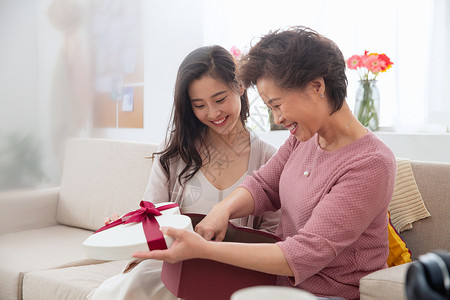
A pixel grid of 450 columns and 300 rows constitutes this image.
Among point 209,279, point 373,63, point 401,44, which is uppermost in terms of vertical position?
point 401,44

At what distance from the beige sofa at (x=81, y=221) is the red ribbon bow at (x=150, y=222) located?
1.64 ft

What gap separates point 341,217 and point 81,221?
1.78 metres

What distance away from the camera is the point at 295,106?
1.10m

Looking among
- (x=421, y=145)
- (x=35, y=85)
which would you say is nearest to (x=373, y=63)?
(x=421, y=145)

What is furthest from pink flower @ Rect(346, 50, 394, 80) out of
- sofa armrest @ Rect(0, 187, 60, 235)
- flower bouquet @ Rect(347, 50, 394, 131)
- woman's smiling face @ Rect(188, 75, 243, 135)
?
sofa armrest @ Rect(0, 187, 60, 235)

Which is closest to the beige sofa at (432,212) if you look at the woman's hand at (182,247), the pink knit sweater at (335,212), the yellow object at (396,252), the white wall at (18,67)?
the yellow object at (396,252)

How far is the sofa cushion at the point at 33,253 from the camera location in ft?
6.18

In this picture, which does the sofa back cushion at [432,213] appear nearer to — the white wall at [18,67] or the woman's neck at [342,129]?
the woman's neck at [342,129]

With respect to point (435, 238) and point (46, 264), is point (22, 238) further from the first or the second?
point (435, 238)

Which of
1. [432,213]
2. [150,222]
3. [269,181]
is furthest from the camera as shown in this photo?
[432,213]

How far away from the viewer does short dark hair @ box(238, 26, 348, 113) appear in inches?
42.8

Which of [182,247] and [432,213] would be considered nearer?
[182,247]

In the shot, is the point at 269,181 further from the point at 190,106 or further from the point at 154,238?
the point at 154,238

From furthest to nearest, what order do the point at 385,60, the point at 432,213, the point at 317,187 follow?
the point at 385,60, the point at 432,213, the point at 317,187
